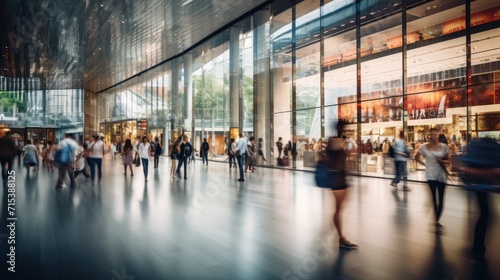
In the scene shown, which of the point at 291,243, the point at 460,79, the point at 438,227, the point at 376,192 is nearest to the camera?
the point at 291,243

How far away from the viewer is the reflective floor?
398 cm

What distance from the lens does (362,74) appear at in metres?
16.4

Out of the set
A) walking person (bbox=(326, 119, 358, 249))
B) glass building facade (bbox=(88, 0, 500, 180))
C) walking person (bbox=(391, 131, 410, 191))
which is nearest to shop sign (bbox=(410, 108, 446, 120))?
glass building facade (bbox=(88, 0, 500, 180))

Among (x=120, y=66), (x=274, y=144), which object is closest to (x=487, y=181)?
(x=274, y=144)

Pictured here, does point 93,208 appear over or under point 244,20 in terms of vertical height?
under

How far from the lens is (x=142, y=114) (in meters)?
42.2

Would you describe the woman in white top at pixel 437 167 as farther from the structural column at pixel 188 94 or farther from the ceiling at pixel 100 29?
the structural column at pixel 188 94

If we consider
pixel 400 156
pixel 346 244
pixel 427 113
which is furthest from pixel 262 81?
pixel 346 244

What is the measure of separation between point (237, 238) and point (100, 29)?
66.1 ft

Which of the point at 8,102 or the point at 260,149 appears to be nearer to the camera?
the point at 260,149

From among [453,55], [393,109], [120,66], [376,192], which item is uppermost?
[120,66]

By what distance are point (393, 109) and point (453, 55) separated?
3.19m

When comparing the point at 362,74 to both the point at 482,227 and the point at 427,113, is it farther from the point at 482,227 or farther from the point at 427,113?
the point at 482,227

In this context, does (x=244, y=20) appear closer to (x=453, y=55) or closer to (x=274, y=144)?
(x=274, y=144)
